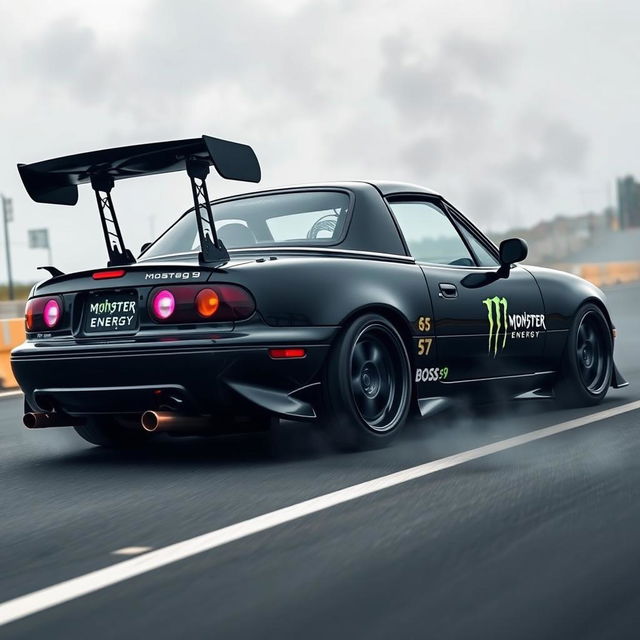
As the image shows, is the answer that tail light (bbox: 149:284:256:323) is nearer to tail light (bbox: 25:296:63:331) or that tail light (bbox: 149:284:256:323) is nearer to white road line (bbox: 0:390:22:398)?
tail light (bbox: 25:296:63:331)

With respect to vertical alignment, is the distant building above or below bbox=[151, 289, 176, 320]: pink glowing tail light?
above

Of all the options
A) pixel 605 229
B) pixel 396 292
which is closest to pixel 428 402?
pixel 396 292

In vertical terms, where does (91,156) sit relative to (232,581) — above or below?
above

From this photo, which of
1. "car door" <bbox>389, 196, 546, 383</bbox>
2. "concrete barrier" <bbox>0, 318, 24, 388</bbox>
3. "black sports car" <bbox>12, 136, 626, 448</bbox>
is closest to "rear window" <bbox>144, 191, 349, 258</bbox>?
"black sports car" <bbox>12, 136, 626, 448</bbox>

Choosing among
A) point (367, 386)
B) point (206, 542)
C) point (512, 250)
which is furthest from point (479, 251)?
point (206, 542)

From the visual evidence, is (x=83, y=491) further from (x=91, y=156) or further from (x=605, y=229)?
(x=605, y=229)

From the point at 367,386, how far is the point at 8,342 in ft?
24.1

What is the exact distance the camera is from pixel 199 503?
520 cm

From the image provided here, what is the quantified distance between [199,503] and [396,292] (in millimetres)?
1952

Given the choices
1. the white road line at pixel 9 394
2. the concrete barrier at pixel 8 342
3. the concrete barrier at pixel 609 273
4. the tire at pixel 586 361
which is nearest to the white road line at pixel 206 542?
the tire at pixel 586 361

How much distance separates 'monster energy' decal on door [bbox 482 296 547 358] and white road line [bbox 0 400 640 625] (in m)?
→ 0.96

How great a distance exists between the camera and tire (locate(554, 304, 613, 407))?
324 inches

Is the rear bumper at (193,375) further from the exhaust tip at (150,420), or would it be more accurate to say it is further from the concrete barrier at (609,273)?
the concrete barrier at (609,273)

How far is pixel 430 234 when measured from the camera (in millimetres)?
7840
